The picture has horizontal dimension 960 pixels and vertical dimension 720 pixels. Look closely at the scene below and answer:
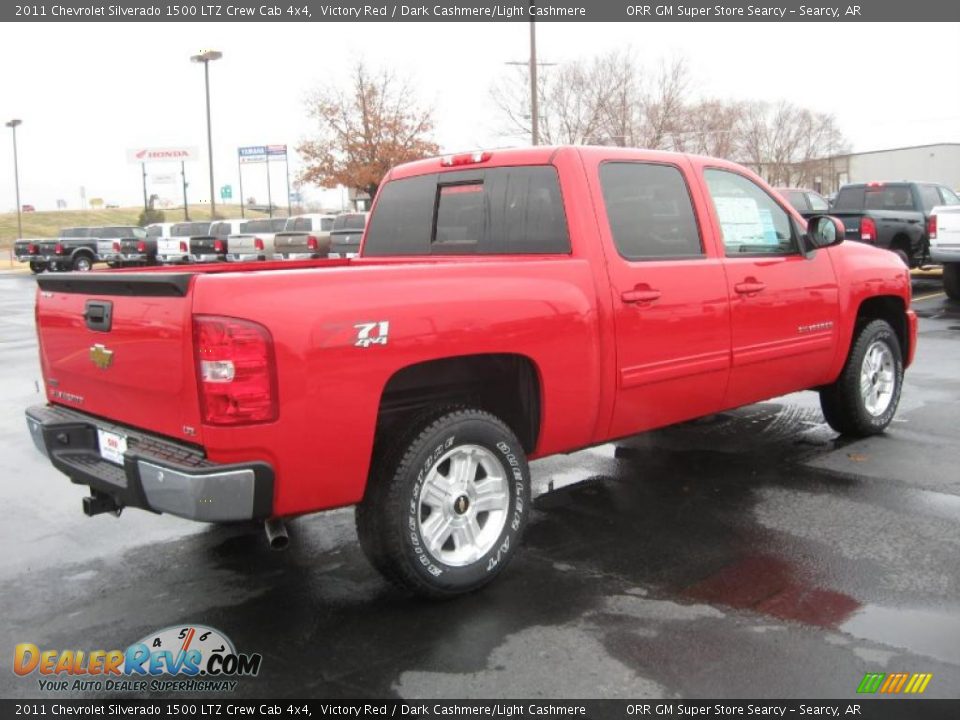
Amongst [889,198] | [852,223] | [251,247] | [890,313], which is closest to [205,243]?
[251,247]

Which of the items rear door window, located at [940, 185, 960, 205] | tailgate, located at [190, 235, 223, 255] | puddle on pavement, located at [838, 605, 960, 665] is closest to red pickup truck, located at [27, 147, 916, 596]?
puddle on pavement, located at [838, 605, 960, 665]

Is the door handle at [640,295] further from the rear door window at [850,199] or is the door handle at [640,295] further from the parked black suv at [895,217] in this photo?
the rear door window at [850,199]

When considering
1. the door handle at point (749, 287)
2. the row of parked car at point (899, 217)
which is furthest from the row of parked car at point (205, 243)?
the door handle at point (749, 287)

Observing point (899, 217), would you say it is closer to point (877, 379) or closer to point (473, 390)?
point (877, 379)

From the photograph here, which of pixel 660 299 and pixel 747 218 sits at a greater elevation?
pixel 747 218

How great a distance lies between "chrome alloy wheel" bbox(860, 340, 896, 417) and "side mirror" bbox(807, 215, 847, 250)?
3.55ft

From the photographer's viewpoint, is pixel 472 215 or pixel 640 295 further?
pixel 472 215

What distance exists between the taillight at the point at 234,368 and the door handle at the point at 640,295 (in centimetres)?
191

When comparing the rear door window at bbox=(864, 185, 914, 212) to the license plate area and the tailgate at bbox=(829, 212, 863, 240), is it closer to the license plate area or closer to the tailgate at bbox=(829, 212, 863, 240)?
the tailgate at bbox=(829, 212, 863, 240)

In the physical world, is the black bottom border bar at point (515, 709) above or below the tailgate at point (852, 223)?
below

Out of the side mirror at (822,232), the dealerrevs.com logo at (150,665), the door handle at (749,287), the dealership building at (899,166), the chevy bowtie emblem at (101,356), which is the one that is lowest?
the dealerrevs.com logo at (150,665)

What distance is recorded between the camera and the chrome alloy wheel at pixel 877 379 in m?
6.26

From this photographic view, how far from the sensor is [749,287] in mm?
5027

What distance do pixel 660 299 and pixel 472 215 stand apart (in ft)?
3.66
